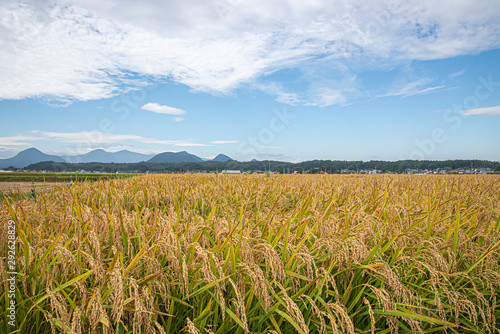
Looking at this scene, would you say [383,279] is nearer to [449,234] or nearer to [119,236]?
[449,234]

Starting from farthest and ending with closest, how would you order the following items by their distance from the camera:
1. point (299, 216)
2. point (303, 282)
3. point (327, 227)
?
point (299, 216) → point (327, 227) → point (303, 282)

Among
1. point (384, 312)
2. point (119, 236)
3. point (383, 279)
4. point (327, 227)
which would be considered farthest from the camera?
point (327, 227)

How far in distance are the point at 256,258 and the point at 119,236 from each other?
1.59 m

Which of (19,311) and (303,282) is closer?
(19,311)

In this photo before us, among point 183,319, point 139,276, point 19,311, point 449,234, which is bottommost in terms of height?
point 183,319

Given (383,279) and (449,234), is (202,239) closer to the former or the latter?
(383,279)

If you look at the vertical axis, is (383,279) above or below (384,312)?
above

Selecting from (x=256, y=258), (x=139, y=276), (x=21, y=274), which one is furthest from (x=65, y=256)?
(x=256, y=258)

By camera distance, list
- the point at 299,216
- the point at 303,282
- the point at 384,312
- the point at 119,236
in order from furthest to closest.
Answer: the point at 299,216 → the point at 119,236 → the point at 303,282 → the point at 384,312

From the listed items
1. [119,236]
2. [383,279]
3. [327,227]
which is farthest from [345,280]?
[119,236]

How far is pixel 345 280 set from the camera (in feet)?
9.46

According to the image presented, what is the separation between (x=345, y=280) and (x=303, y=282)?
0.46 m

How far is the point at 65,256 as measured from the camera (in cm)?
232

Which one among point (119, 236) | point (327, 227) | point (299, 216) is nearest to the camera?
point (119, 236)
